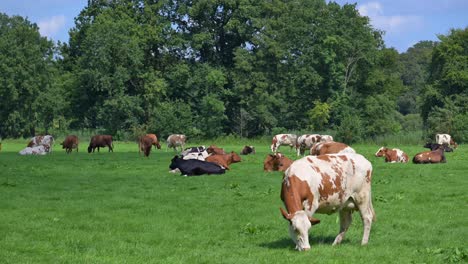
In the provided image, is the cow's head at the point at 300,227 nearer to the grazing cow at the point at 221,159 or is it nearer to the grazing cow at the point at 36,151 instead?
the grazing cow at the point at 221,159

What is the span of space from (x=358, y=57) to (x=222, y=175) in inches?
2016

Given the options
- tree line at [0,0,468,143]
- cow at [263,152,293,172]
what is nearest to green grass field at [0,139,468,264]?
cow at [263,152,293,172]

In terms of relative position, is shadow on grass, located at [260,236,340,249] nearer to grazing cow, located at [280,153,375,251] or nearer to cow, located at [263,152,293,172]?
grazing cow, located at [280,153,375,251]

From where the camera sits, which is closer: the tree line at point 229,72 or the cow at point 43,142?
the cow at point 43,142

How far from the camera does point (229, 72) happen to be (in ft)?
247

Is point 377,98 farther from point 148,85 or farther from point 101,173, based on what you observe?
point 101,173

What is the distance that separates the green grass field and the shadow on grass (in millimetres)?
19

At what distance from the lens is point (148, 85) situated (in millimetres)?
72812

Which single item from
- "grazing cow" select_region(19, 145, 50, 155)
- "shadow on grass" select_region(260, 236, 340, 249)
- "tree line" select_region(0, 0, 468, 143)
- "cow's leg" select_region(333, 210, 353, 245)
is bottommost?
"shadow on grass" select_region(260, 236, 340, 249)

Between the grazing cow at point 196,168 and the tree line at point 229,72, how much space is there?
142 ft

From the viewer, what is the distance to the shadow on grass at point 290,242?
11980mm

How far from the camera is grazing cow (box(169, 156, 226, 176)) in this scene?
2605 centimetres

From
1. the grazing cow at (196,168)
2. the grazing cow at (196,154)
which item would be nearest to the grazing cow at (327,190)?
the grazing cow at (196,168)

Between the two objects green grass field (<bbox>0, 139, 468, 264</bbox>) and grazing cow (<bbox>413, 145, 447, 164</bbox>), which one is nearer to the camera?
green grass field (<bbox>0, 139, 468, 264</bbox>)
